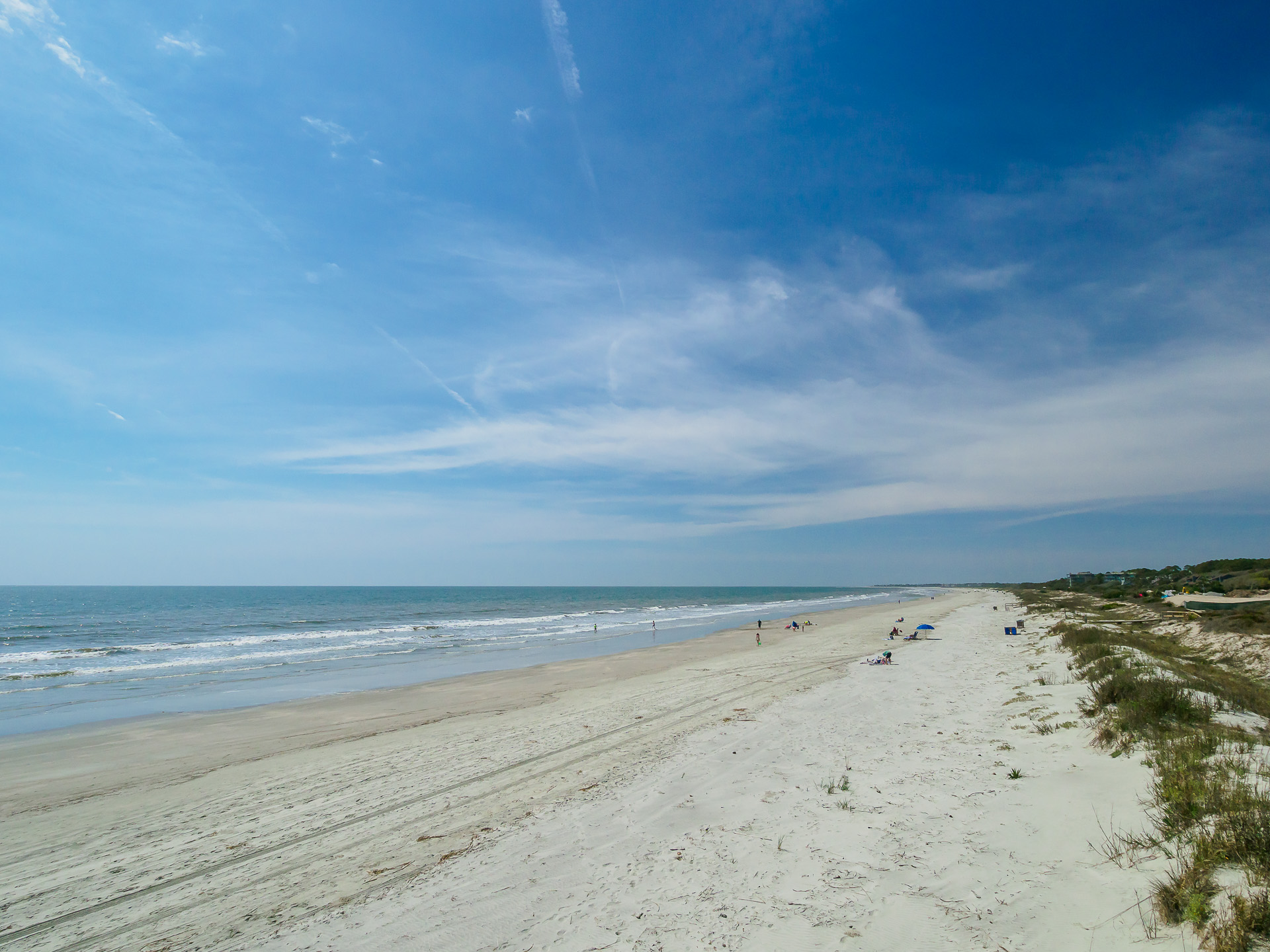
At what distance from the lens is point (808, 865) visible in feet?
17.6

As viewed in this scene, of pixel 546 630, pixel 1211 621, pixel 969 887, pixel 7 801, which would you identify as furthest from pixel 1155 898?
pixel 546 630

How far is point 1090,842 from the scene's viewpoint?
491 cm

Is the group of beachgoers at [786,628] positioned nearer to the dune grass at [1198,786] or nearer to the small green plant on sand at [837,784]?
the dune grass at [1198,786]

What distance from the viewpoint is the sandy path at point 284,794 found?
5.93 meters

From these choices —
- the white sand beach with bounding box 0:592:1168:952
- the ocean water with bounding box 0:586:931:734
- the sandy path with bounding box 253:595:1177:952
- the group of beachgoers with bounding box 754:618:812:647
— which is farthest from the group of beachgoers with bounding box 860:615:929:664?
the ocean water with bounding box 0:586:931:734

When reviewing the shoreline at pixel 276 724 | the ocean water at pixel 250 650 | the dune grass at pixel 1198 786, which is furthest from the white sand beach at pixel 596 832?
the ocean water at pixel 250 650

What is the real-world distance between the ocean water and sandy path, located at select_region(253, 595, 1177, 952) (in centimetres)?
1649

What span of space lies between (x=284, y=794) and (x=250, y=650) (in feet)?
95.6

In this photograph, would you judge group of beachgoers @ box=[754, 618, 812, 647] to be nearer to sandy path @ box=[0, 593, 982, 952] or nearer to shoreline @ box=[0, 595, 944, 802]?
shoreline @ box=[0, 595, 944, 802]

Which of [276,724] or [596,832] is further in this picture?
[276,724]


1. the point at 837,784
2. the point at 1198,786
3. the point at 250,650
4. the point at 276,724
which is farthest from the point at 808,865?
the point at 250,650

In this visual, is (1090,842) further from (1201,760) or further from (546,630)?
(546,630)

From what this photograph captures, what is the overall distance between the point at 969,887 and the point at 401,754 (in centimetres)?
1001

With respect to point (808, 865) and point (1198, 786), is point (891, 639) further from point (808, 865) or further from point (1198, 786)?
point (808, 865)
